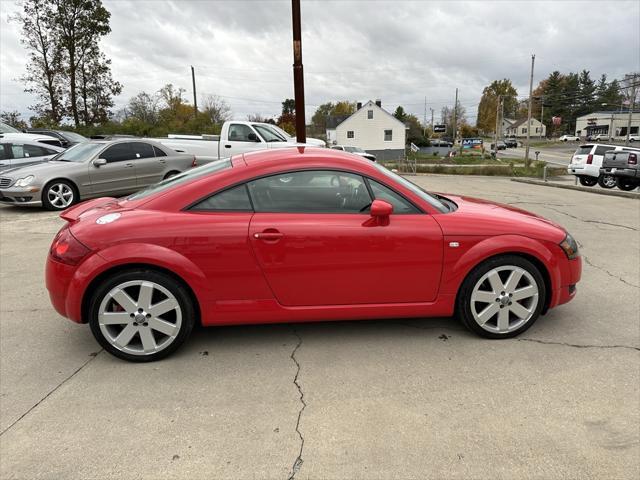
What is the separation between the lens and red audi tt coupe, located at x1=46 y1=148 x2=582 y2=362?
120 inches

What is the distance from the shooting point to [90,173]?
9.44m

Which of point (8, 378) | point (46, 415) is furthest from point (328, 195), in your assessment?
point (8, 378)

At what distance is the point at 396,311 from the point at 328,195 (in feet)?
3.33

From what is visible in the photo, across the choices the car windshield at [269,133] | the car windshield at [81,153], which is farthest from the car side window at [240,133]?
the car windshield at [81,153]

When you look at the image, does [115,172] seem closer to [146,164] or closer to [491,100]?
[146,164]

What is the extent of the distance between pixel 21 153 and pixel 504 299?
12488 mm

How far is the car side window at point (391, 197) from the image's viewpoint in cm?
330

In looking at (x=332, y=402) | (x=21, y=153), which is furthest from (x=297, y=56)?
(x=332, y=402)

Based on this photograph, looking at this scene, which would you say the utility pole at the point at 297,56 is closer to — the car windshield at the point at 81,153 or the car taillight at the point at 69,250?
the car windshield at the point at 81,153

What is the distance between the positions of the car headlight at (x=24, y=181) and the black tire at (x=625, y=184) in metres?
18.9

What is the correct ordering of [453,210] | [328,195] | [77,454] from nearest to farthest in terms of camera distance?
[77,454] < [328,195] < [453,210]

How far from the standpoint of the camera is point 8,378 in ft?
9.83

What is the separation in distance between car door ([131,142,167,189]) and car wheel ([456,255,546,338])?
877cm

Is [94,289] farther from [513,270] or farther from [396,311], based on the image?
[513,270]
